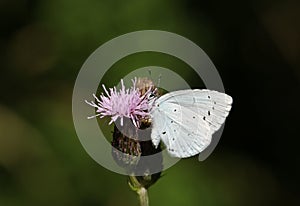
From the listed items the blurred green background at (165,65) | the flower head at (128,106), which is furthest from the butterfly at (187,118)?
the blurred green background at (165,65)

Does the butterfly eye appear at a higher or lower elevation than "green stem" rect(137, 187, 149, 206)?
higher

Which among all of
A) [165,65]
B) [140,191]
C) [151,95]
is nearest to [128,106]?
[151,95]

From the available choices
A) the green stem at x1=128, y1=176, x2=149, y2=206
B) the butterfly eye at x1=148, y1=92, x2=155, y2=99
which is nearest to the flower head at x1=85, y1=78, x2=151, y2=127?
the butterfly eye at x1=148, y1=92, x2=155, y2=99

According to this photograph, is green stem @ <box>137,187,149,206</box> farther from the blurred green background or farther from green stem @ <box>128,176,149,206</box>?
the blurred green background
